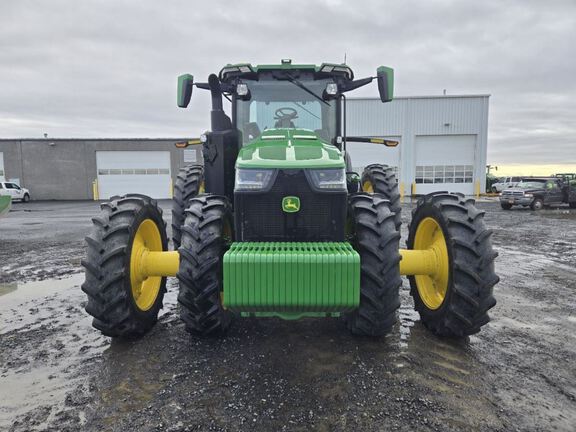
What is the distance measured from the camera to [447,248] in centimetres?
385

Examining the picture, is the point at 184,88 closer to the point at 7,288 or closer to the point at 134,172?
the point at 7,288

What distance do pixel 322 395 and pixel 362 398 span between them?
28 centimetres

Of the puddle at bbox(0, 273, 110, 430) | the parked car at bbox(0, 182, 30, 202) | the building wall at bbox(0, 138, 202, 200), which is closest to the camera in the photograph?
the puddle at bbox(0, 273, 110, 430)

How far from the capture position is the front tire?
365 cm

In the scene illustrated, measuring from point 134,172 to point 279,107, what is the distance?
29.5 m

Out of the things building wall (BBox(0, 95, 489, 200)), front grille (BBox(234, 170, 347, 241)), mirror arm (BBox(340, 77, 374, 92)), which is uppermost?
building wall (BBox(0, 95, 489, 200))

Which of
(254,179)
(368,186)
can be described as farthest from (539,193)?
(254,179)

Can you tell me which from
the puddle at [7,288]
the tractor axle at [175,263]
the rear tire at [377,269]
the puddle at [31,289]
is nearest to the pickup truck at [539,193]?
the tractor axle at [175,263]

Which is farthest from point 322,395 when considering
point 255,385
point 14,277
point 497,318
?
point 14,277

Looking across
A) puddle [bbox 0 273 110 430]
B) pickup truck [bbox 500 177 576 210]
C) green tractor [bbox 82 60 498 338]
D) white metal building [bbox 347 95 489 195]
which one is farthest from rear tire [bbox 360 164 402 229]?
white metal building [bbox 347 95 489 195]

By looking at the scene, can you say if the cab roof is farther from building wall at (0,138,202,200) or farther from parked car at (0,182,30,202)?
parked car at (0,182,30,202)

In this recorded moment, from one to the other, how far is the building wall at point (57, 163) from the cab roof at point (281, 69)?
93.1ft

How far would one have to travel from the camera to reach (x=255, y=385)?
3174mm

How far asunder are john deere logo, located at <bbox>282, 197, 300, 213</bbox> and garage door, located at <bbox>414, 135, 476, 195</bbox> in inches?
1126
